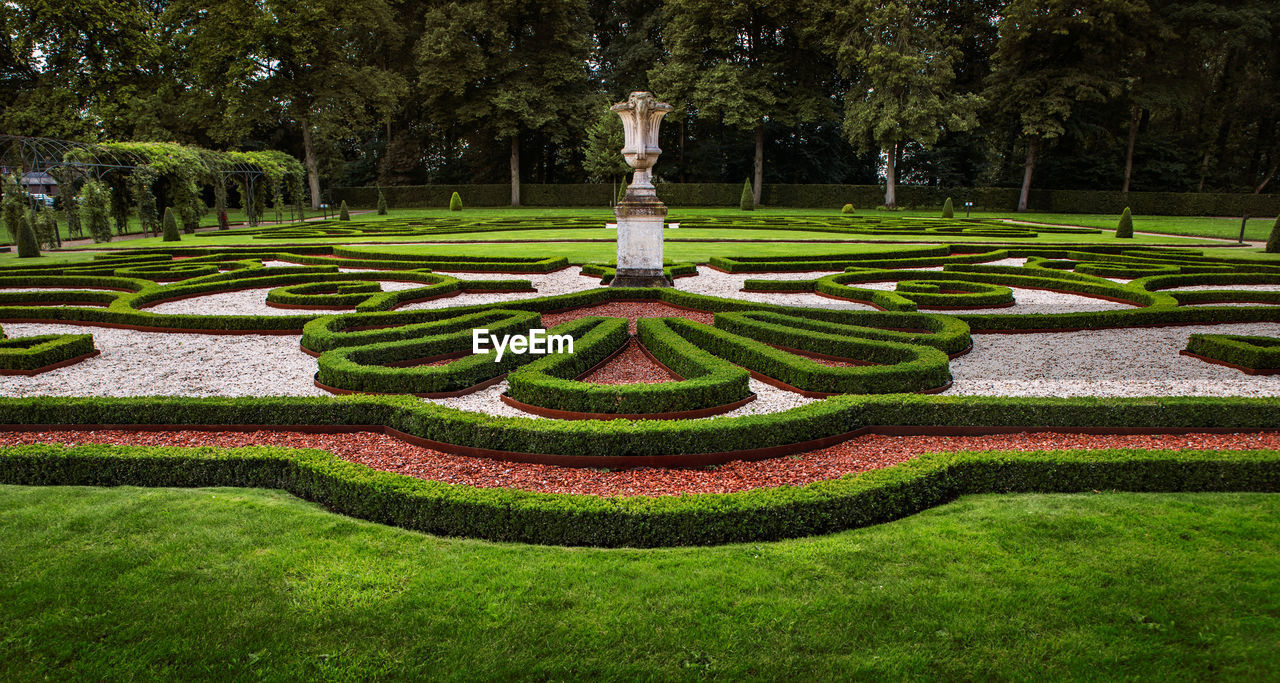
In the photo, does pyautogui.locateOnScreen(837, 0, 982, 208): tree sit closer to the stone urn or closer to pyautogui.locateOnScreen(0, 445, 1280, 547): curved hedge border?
the stone urn

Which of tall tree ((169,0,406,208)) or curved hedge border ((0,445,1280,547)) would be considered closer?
curved hedge border ((0,445,1280,547))

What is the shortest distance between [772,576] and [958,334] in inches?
256

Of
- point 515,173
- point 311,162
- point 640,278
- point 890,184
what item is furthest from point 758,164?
point 640,278

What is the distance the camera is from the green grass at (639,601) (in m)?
3.31

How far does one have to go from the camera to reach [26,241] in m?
20.3

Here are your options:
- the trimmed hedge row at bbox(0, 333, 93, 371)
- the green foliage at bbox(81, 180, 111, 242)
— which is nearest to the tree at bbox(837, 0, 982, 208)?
the green foliage at bbox(81, 180, 111, 242)

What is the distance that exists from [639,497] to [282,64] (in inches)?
1907

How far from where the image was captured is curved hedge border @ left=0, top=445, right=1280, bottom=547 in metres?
4.52

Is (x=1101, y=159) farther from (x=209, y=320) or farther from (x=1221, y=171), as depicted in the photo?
(x=209, y=320)

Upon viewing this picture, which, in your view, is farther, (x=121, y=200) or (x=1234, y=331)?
(x=121, y=200)

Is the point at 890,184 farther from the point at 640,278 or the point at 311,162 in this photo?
the point at 640,278

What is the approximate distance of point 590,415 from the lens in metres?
6.57

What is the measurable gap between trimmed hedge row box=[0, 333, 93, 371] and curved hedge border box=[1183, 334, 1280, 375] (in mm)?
14738

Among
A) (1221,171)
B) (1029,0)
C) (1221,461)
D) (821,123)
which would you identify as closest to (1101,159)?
(1221,171)
